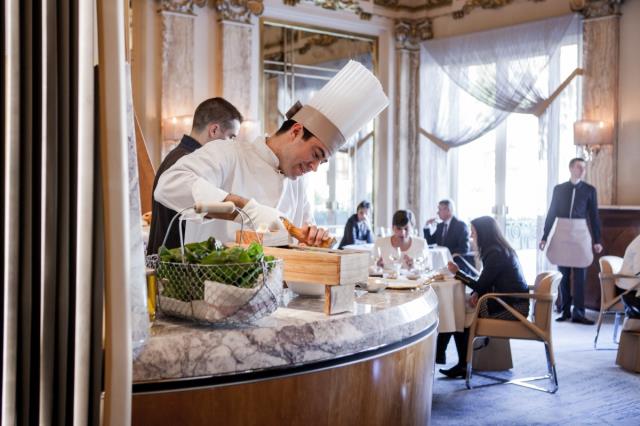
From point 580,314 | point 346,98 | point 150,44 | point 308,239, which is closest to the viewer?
point 308,239

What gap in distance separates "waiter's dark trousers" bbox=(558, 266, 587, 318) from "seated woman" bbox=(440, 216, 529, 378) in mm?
2879

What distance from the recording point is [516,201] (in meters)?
9.79

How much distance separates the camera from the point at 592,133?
28.0 ft

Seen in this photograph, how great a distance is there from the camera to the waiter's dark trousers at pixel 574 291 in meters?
7.93

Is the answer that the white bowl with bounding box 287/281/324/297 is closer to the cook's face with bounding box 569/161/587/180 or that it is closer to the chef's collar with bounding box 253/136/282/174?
the chef's collar with bounding box 253/136/282/174

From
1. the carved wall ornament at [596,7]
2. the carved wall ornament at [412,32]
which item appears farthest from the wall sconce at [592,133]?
the carved wall ornament at [412,32]

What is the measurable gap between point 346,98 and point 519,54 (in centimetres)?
774

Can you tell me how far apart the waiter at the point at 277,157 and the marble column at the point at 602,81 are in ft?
22.0

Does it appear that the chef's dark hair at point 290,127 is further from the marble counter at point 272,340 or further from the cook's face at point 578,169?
the cook's face at point 578,169

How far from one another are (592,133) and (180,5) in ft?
16.2
